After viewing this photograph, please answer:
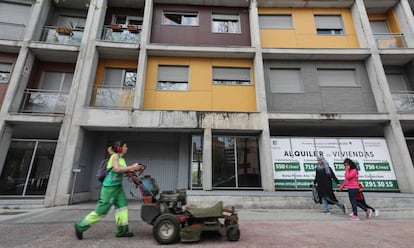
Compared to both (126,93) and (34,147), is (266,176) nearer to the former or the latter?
(126,93)

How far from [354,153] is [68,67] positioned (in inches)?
596

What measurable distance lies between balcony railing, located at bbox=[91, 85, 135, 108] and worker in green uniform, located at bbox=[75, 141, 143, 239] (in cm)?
635

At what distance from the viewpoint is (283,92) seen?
1025cm

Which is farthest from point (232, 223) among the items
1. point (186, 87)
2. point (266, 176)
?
point (186, 87)

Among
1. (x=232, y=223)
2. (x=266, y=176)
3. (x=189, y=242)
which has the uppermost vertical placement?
(x=266, y=176)

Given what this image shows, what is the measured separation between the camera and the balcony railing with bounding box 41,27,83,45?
10.2 meters

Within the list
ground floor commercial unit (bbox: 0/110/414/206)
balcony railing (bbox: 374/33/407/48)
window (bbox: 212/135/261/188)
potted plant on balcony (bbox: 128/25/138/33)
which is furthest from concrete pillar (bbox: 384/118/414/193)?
potted plant on balcony (bbox: 128/25/138/33)

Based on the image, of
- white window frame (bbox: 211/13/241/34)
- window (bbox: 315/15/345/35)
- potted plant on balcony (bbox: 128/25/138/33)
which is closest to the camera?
potted plant on balcony (bbox: 128/25/138/33)

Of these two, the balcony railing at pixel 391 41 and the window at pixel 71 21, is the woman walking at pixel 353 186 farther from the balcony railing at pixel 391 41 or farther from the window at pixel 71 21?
the window at pixel 71 21

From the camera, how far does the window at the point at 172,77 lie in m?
10.2

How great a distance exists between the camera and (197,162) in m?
9.36

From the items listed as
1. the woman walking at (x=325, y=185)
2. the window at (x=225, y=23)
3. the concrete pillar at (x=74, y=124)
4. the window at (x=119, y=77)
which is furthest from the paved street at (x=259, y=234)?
the window at (x=225, y=23)

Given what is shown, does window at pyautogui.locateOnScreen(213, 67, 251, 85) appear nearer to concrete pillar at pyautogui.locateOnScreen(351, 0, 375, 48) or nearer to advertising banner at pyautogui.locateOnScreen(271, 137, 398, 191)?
advertising banner at pyautogui.locateOnScreen(271, 137, 398, 191)

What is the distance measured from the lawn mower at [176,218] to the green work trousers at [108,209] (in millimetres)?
421
